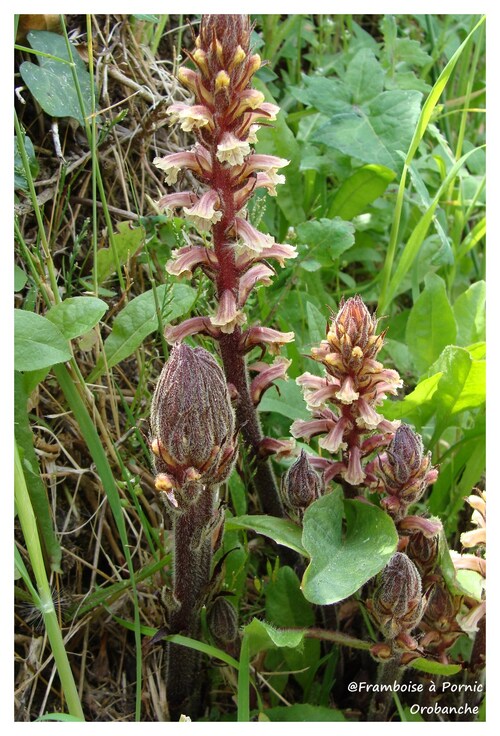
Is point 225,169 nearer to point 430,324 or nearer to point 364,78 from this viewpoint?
point 430,324

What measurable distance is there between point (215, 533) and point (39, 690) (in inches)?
26.4

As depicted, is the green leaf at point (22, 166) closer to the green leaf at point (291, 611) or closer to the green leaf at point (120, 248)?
the green leaf at point (120, 248)

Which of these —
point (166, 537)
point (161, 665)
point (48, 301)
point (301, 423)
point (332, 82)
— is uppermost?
point (332, 82)

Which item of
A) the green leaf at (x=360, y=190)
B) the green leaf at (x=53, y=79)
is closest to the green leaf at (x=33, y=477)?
the green leaf at (x=53, y=79)

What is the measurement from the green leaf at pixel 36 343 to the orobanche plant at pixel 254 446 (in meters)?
0.26

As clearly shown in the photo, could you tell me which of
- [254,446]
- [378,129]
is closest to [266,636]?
[254,446]

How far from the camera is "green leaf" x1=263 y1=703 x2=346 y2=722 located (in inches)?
71.6

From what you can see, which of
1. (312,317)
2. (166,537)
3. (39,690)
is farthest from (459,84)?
(39,690)

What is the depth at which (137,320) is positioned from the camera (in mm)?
2014

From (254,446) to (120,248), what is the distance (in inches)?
29.9

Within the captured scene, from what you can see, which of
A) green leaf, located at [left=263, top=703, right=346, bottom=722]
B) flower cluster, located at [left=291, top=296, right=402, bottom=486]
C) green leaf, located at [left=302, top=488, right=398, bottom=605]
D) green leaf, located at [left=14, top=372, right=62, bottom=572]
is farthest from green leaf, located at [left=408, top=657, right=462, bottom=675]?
green leaf, located at [left=14, top=372, right=62, bottom=572]

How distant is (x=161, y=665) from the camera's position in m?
1.99

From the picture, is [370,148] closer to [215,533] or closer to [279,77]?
[279,77]

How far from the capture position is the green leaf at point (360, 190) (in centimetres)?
256
